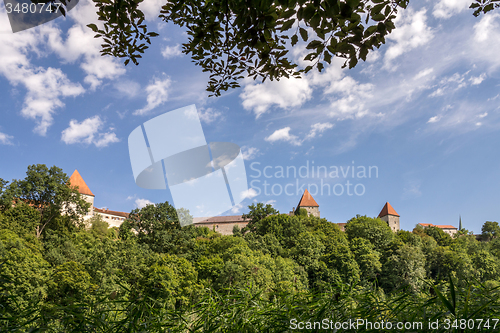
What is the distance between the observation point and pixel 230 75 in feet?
16.1

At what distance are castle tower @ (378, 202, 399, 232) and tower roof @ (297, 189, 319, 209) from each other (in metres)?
16.7

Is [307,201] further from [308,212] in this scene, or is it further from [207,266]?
[207,266]

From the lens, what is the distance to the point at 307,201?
3059 inches

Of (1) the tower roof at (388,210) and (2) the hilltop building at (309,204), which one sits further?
(2) the hilltop building at (309,204)

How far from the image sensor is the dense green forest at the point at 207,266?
7.22 feet

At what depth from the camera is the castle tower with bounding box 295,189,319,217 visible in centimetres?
7624

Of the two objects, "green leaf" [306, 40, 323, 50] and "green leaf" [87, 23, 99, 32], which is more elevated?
A: "green leaf" [87, 23, 99, 32]

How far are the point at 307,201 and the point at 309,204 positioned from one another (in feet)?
3.50

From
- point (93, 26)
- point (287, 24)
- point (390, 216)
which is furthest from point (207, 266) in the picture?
point (390, 216)

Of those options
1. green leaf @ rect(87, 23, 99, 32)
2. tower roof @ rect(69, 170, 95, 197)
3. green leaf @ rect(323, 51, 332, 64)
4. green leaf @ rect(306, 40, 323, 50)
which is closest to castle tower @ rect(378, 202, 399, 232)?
tower roof @ rect(69, 170, 95, 197)

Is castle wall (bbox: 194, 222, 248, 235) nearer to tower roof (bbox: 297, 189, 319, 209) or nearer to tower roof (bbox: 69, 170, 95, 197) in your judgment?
tower roof (bbox: 297, 189, 319, 209)

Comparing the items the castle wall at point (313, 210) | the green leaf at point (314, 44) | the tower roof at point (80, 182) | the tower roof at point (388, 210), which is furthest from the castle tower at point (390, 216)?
the green leaf at point (314, 44)

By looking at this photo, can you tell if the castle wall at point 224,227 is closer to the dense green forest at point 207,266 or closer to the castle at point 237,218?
the castle at point 237,218

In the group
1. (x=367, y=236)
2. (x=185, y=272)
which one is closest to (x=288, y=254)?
(x=367, y=236)
